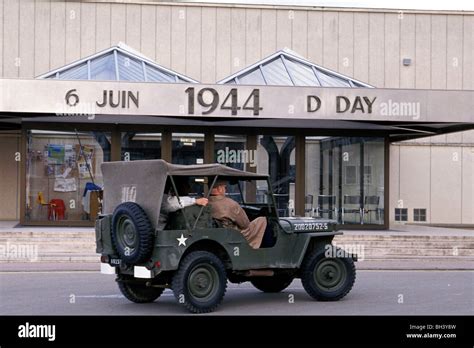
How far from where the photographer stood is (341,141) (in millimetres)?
24703

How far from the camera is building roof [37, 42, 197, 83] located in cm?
2269

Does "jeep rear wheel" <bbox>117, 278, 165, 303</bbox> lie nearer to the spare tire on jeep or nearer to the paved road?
the paved road

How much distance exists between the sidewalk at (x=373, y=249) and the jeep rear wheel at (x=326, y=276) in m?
5.25

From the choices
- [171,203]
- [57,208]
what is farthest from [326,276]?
[57,208]

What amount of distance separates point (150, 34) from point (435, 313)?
69.3 feet

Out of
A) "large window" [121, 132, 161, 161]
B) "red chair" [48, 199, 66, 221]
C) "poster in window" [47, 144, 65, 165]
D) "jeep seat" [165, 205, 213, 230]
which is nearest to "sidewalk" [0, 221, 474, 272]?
"red chair" [48, 199, 66, 221]

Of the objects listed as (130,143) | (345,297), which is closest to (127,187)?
(345,297)

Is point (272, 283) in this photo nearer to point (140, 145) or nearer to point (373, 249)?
point (373, 249)

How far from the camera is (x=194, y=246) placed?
10.9 metres

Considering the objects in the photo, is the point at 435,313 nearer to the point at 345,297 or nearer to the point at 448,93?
the point at 345,297

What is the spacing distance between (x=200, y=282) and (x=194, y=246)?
19.8 inches

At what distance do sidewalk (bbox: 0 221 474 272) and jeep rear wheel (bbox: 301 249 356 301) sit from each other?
5249mm

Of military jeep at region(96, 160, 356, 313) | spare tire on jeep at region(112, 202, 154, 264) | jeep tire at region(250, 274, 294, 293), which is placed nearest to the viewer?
spare tire on jeep at region(112, 202, 154, 264)

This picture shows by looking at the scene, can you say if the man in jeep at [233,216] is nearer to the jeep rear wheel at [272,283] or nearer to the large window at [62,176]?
the jeep rear wheel at [272,283]
